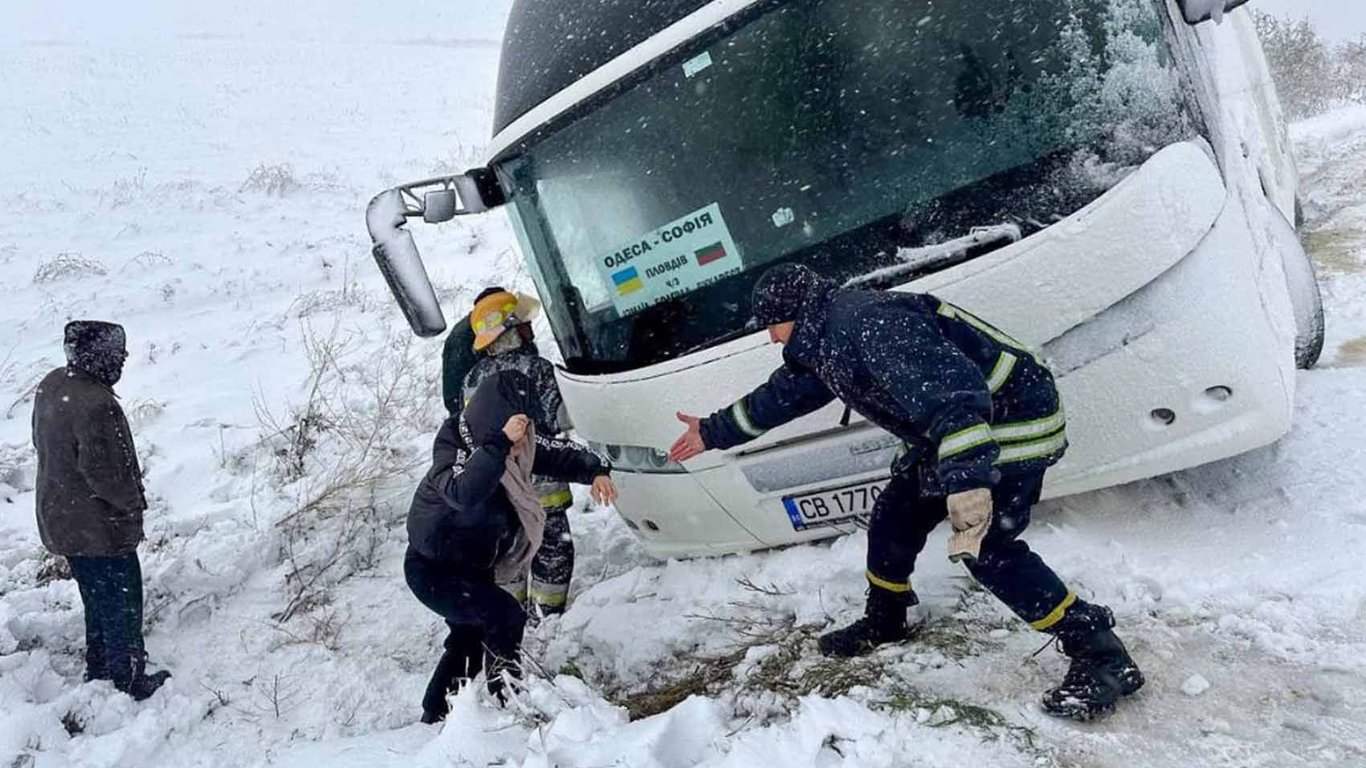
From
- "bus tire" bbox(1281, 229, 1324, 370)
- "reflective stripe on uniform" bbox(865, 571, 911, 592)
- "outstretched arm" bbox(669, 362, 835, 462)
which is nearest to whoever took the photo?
"outstretched arm" bbox(669, 362, 835, 462)

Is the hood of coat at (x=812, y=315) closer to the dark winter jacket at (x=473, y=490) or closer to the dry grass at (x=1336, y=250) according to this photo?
the dark winter jacket at (x=473, y=490)

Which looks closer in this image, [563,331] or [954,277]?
[954,277]

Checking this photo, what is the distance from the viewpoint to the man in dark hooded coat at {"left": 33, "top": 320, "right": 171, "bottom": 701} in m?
3.93

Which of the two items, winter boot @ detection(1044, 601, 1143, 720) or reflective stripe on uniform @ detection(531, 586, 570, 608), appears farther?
reflective stripe on uniform @ detection(531, 586, 570, 608)

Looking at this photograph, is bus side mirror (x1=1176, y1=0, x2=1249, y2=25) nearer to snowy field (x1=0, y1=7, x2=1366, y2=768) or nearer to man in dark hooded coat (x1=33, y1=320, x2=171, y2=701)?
snowy field (x1=0, y1=7, x2=1366, y2=768)

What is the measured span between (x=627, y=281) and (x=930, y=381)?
5.41 ft

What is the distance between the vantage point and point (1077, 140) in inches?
123

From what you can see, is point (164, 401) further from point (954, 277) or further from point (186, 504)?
point (954, 277)

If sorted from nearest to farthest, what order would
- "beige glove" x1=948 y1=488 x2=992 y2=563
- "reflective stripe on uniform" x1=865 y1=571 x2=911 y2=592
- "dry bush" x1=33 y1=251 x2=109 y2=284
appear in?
"beige glove" x1=948 y1=488 x2=992 y2=563, "reflective stripe on uniform" x1=865 y1=571 x2=911 y2=592, "dry bush" x1=33 y1=251 x2=109 y2=284

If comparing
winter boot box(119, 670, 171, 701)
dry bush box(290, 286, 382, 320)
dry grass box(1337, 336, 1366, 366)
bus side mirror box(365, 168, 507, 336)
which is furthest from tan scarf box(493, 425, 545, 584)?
dry bush box(290, 286, 382, 320)

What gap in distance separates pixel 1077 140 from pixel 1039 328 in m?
0.64

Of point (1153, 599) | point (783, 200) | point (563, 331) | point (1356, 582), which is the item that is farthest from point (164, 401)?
point (1356, 582)

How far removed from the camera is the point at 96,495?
12.9 ft

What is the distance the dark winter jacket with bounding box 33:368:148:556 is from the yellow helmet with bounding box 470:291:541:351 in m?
1.65
